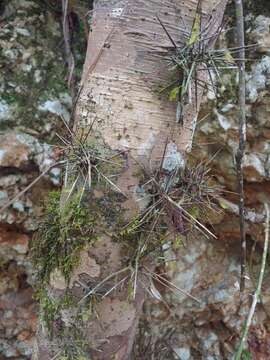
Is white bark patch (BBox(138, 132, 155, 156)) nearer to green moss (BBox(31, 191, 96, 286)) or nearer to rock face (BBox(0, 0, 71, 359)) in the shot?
green moss (BBox(31, 191, 96, 286))

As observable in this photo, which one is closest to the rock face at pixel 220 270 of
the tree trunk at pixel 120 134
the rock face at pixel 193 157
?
the rock face at pixel 193 157

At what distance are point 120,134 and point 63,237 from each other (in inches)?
5.9

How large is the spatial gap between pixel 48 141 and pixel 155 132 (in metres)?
0.49

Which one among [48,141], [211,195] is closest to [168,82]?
[211,195]

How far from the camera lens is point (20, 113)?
100 cm

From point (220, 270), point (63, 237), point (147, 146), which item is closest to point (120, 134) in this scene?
point (147, 146)

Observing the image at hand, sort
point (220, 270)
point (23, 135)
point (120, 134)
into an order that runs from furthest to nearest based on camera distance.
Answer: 1. point (220, 270)
2. point (23, 135)
3. point (120, 134)

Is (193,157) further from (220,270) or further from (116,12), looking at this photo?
(116,12)

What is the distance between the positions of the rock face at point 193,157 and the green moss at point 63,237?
14.8 inches

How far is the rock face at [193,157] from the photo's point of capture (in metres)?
0.99

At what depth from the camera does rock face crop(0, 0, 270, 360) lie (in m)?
0.99

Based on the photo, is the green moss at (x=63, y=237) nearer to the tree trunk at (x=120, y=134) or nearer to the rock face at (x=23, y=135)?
the tree trunk at (x=120, y=134)

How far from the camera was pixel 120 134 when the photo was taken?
559 mm

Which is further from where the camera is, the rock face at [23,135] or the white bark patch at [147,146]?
the rock face at [23,135]
